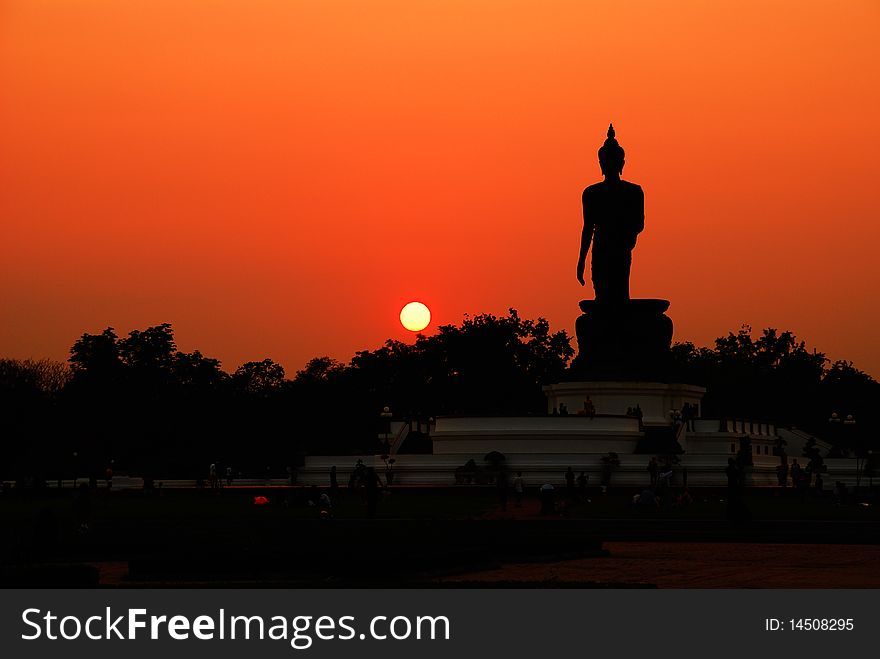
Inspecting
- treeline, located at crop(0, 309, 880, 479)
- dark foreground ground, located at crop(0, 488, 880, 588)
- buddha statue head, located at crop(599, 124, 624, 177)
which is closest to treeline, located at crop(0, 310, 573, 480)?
treeline, located at crop(0, 309, 880, 479)

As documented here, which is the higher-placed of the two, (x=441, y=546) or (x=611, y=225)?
(x=611, y=225)

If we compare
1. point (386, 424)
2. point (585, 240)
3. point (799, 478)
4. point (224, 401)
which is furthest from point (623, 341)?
point (224, 401)

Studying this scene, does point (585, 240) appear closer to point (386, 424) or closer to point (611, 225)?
point (611, 225)

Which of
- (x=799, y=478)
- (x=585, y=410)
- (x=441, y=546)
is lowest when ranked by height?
(x=441, y=546)

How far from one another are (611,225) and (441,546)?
54.4 metres

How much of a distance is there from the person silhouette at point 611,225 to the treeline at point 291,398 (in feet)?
16.6

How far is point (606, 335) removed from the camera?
8356cm

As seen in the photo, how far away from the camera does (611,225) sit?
84.2 m

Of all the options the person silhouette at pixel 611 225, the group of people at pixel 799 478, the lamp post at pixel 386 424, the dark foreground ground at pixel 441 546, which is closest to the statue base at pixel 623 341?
the person silhouette at pixel 611 225

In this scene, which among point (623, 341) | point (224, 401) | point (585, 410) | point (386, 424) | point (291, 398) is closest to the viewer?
point (585, 410)

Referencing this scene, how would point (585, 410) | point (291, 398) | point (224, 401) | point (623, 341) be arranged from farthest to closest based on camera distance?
1. point (291, 398)
2. point (224, 401)
3. point (623, 341)
4. point (585, 410)

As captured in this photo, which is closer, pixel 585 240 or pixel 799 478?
pixel 799 478

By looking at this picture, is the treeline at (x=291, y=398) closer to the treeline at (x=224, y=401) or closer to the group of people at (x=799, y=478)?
the treeline at (x=224, y=401)

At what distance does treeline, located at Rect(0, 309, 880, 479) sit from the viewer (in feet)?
281
